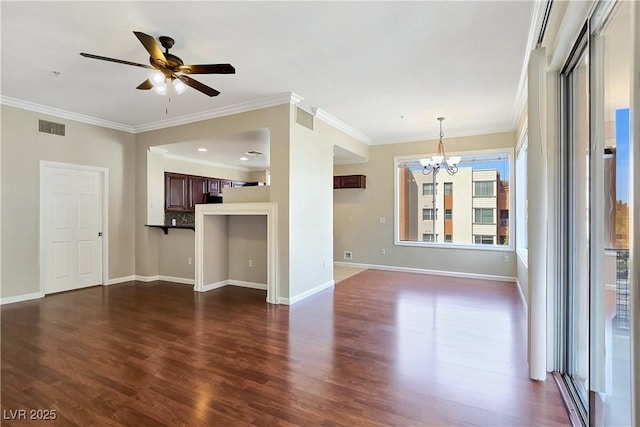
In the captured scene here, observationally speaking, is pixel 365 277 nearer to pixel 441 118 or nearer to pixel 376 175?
pixel 376 175

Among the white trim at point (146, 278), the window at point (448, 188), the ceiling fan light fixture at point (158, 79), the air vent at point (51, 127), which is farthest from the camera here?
the window at point (448, 188)

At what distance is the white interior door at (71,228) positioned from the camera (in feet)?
16.4

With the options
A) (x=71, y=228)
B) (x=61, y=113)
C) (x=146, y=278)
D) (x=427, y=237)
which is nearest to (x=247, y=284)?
(x=146, y=278)

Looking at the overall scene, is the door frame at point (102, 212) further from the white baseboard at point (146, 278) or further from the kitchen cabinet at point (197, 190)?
the kitchen cabinet at point (197, 190)

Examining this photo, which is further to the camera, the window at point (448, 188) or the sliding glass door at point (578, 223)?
the window at point (448, 188)

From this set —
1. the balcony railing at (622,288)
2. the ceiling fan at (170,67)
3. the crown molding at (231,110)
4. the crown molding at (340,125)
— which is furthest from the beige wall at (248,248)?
the balcony railing at (622,288)

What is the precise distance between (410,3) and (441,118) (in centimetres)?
332

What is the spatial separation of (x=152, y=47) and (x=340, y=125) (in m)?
3.66

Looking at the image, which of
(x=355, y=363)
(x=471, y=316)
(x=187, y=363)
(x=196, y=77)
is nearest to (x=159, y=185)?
(x=196, y=77)

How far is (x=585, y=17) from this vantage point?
1.87 metres

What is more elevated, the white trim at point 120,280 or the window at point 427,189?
the window at point 427,189

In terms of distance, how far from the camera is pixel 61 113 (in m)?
5.03

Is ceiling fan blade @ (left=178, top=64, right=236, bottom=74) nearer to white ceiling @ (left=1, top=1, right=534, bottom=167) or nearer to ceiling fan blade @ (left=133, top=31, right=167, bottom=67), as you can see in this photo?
ceiling fan blade @ (left=133, top=31, right=167, bottom=67)

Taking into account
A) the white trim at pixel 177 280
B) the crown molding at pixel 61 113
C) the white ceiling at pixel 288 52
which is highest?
the white ceiling at pixel 288 52
